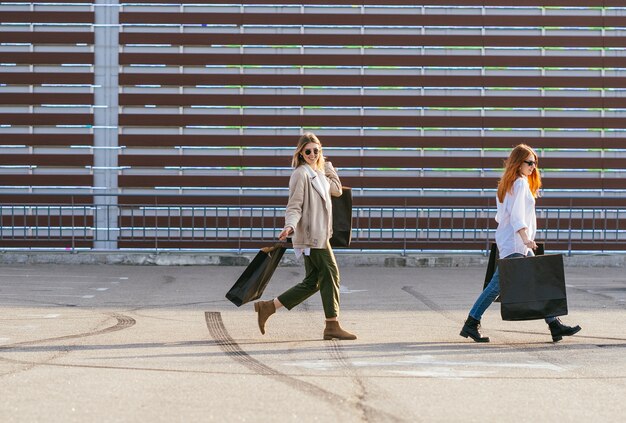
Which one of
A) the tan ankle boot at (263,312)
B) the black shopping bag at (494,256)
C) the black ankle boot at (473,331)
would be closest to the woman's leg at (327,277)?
the tan ankle boot at (263,312)

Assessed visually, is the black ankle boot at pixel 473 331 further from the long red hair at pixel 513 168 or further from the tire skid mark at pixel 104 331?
the tire skid mark at pixel 104 331

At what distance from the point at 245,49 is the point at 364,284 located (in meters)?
8.45

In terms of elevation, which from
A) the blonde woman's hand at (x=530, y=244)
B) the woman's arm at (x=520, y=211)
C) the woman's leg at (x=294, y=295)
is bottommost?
the woman's leg at (x=294, y=295)

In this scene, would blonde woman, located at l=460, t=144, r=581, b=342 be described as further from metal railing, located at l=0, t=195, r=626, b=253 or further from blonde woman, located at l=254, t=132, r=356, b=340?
metal railing, located at l=0, t=195, r=626, b=253

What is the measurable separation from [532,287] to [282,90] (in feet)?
45.2

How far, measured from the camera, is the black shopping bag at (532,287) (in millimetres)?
7820

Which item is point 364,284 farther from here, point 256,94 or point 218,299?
point 256,94

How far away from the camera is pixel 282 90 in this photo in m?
21.2

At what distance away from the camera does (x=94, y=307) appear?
34.3 ft

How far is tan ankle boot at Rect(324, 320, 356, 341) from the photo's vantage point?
8008 mm

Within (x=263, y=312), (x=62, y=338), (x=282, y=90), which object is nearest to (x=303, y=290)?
(x=263, y=312)

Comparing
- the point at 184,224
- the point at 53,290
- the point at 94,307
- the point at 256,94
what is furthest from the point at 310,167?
the point at 256,94

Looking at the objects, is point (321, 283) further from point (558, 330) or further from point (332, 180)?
point (558, 330)

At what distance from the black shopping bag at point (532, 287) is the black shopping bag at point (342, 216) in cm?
131
